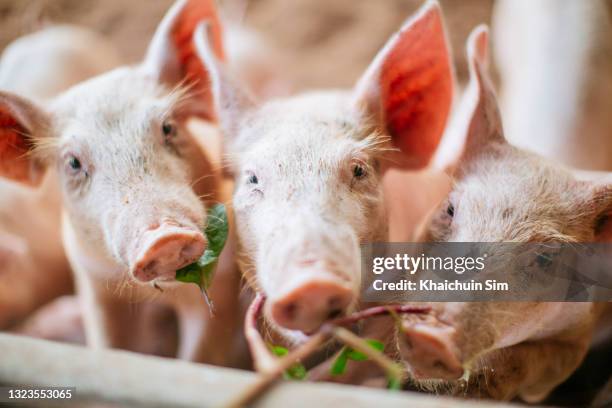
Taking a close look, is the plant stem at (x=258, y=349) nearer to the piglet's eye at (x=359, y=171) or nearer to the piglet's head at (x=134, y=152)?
the piglet's head at (x=134, y=152)

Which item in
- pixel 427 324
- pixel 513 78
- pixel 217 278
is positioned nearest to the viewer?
pixel 427 324

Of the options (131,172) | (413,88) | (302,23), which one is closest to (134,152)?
(131,172)

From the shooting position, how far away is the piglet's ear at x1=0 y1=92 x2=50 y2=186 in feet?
5.01

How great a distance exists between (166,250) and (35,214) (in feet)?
4.30

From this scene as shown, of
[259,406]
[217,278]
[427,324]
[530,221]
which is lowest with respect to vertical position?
[259,406]

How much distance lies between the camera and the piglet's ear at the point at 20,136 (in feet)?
5.01

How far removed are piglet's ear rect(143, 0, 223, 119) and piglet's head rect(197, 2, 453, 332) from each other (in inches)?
5.9

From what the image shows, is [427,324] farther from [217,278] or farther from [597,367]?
[597,367]

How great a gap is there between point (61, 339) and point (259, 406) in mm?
1469

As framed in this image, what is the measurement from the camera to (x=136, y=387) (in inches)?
35.2

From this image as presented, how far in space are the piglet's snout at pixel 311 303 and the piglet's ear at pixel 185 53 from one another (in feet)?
2.65

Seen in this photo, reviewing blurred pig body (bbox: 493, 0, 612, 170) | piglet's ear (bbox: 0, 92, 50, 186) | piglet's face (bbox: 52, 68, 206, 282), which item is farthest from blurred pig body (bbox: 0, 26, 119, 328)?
blurred pig body (bbox: 493, 0, 612, 170)

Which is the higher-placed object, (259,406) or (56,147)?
(56,147)

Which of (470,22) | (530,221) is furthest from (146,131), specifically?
(470,22)
